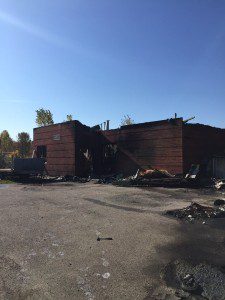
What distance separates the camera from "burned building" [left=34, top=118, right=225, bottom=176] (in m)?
22.8

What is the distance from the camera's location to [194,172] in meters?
20.8

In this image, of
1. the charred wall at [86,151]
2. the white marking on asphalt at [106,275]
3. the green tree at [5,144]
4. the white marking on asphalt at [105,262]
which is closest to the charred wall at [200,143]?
the charred wall at [86,151]

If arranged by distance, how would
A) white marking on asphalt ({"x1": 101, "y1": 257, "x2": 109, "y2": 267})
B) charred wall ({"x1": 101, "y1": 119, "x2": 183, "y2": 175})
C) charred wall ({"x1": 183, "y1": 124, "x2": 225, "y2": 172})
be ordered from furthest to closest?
charred wall ({"x1": 101, "y1": 119, "x2": 183, "y2": 175})
charred wall ({"x1": 183, "y1": 124, "x2": 225, "y2": 172})
white marking on asphalt ({"x1": 101, "y1": 257, "x2": 109, "y2": 267})

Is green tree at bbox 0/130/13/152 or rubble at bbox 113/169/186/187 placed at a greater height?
green tree at bbox 0/130/13/152

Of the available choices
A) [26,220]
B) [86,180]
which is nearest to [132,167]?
[86,180]

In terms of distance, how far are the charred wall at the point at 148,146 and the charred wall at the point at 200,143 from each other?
50 centimetres

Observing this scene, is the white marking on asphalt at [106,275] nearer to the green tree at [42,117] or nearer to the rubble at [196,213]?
the rubble at [196,213]

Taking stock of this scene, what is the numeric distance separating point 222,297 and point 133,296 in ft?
4.32

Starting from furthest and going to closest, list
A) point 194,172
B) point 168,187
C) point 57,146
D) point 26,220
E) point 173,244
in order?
point 57,146
point 194,172
point 168,187
point 26,220
point 173,244

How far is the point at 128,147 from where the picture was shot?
26000mm

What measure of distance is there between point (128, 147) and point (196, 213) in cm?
1577

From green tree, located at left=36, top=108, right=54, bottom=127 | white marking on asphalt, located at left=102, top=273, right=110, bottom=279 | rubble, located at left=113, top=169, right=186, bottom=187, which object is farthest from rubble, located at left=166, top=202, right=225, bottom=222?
green tree, located at left=36, top=108, right=54, bottom=127

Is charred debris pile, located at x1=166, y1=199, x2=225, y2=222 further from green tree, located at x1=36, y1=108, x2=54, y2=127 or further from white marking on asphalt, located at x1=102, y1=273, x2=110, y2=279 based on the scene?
green tree, located at x1=36, y1=108, x2=54, y2=127

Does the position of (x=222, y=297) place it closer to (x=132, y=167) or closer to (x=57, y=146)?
(x=132, y=167)
